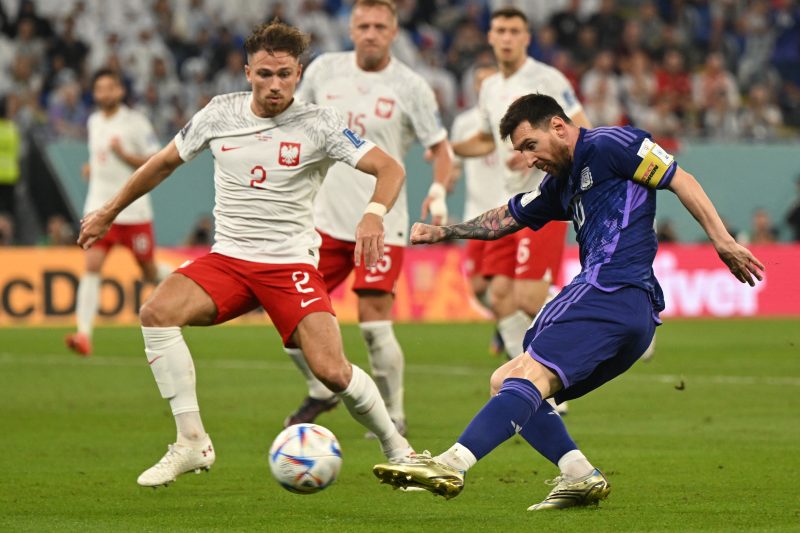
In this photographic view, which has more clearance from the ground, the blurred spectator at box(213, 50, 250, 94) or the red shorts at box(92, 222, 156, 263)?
the blurred spectator at box(213, 50, 250, 94)

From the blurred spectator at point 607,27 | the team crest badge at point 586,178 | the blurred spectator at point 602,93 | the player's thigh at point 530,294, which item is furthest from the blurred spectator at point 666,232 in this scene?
the team crest badge at point 586,178

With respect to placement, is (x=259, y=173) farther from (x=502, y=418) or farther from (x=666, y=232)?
(x=666, y=232)

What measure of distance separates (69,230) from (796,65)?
13696 mm

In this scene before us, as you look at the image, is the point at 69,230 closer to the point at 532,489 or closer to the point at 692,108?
the point at 692,108

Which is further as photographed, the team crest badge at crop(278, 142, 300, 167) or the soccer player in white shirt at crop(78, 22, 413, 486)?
the team crest badge at crop(278, 142, 300, 167)

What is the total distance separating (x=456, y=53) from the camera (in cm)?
2436

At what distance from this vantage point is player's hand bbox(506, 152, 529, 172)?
10523 mm

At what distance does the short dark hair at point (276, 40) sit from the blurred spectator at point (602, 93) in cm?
1529

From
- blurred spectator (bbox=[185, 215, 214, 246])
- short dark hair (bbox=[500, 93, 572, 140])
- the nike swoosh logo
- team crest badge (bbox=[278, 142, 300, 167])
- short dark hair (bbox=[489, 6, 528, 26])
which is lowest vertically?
blurred spectator (bbox=[185, 215, 214, 246])

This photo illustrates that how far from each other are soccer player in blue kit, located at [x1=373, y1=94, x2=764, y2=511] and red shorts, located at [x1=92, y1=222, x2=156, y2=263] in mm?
8660

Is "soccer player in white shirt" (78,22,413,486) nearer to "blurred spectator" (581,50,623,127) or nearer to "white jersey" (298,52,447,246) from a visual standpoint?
"white jersey" (298,52,447,246)

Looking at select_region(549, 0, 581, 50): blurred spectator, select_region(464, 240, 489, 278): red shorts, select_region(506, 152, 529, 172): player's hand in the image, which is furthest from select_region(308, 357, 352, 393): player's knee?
select_region(549, 0, 581, 50): blurred spectator

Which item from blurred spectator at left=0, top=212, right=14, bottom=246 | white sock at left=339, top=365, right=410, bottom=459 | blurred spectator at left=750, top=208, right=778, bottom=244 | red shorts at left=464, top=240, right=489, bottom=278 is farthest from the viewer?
blurred spectator at left=750, top=208, right=778, bottom=244

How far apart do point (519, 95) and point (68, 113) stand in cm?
1214
